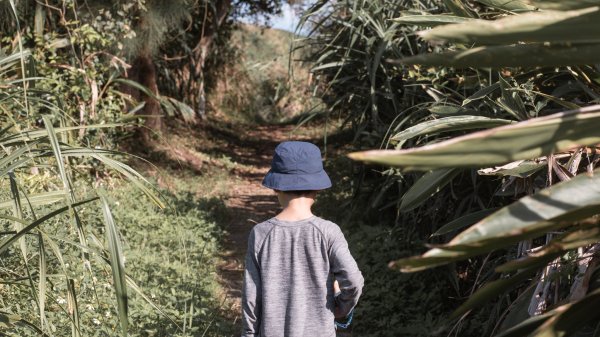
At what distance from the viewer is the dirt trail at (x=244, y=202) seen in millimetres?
7096

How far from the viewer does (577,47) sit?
5.77ft

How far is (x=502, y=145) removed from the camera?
1629 mm

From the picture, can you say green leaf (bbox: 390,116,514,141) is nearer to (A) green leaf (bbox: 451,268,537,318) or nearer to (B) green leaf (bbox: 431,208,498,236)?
(B) green leaf (bbox: 431,208,498,236)

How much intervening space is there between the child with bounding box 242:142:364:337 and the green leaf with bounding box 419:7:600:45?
1.57m

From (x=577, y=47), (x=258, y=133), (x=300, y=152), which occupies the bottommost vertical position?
(x=258, y=133)

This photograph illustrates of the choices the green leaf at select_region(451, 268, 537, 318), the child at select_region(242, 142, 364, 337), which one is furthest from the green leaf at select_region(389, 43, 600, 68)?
the child at select_region(242, 142, 364, 337)

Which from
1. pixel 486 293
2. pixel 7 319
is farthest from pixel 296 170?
pixel 486 293

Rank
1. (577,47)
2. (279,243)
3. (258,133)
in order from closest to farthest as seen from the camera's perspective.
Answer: (577,47) → (279,243) → (258,133)

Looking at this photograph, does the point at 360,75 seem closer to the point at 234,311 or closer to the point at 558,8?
the point at 234,311

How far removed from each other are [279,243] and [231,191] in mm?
8816

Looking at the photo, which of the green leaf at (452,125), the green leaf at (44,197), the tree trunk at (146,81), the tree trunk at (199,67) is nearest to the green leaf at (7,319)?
the green leaf at (44,197)

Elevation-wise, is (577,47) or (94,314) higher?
(577,47)

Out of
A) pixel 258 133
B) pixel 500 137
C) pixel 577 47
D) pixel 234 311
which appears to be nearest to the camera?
pixel 500 137

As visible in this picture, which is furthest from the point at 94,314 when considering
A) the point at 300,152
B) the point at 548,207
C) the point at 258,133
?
the point at 258,133
